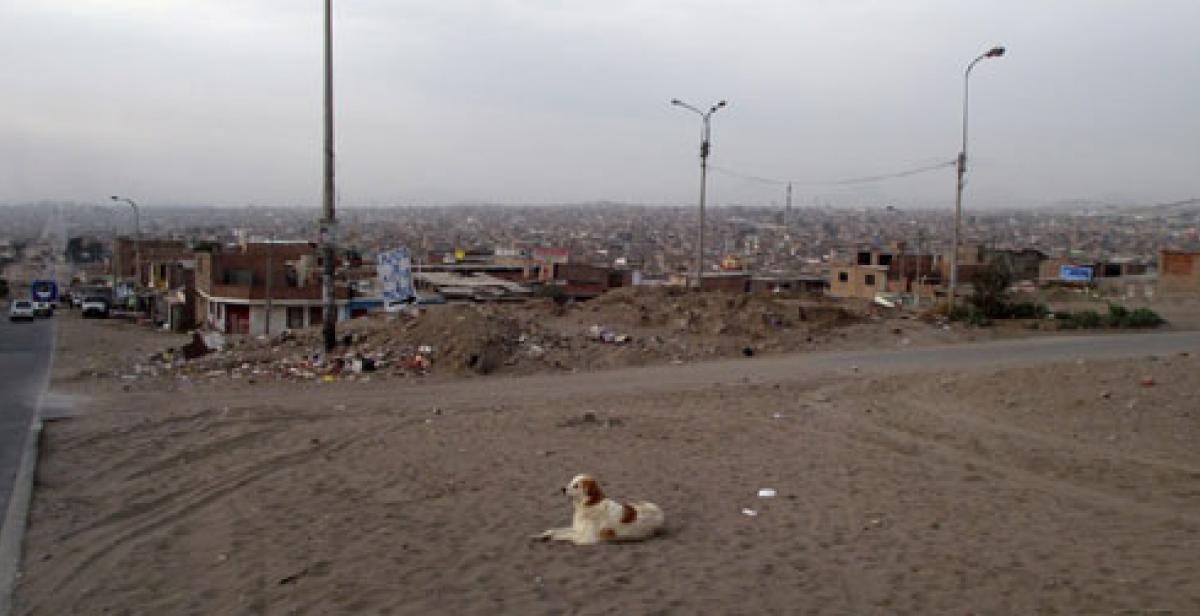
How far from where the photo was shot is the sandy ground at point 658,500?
650 centimetres

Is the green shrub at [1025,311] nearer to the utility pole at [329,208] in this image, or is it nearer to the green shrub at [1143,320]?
the green shrub at [1143,320]

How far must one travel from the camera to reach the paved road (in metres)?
11.9

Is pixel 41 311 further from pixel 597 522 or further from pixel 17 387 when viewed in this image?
pixel 597 522

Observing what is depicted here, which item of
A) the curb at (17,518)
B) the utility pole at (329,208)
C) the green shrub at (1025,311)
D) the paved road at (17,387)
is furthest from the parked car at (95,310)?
the green shrub at (1025,311)

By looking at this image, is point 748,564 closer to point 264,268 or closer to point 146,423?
point 146,423

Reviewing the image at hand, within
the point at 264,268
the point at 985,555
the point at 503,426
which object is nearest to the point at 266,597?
the point at 985,555

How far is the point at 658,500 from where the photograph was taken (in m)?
8.69

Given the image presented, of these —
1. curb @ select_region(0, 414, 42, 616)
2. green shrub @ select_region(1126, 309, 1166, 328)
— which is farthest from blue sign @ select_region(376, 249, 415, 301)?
green shrub @ select_region(1126, 309, 1166, 328)

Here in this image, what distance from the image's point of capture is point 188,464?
11.2 metres

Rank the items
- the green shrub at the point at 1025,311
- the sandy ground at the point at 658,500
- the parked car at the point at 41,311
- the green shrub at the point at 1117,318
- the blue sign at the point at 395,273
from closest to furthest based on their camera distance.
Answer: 1. the sandy ground at the point at 658,500
2. the blue sign at the point at 395,273
3. the green shrub at the point at 1117,318
4. the green shrub at the point at 1025,311
5. the parked car at the point at 41,311

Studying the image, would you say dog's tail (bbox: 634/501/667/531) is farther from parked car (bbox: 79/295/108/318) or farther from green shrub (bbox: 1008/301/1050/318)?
parked car (bbox: 79/295/108/318)

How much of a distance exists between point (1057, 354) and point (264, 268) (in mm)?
43464

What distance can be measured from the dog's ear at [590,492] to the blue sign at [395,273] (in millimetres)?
14366

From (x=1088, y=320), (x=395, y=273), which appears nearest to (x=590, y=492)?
(x=395, y=273)
